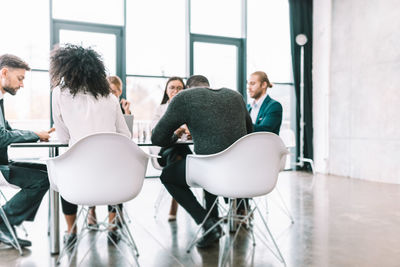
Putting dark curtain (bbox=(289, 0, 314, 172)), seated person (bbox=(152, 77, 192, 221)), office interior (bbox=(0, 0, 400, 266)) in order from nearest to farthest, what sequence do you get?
seated person (bbox=(152, 77, 192, 221)) < office interior (bbox=(0, 0, 400, 266)) < dark curtain (bbox=(289, 0, 314, 172))

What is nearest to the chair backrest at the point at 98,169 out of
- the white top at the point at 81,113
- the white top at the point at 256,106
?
the white top at the point at 81,113

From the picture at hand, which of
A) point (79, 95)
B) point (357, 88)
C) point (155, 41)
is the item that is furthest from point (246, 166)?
point (357, 88)

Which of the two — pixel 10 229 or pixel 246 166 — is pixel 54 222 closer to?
pixel 10 229

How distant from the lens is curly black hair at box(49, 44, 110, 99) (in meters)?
2.20

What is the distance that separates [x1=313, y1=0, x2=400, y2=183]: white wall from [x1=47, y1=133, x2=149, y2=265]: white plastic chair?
4.78 metres

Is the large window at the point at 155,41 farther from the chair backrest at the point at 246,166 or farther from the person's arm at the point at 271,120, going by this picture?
the chair backrest at the point at 246,166

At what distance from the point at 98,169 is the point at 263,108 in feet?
5.94

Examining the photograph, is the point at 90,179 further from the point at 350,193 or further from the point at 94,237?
the point at 350,193

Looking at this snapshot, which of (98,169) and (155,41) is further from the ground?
(155,41)

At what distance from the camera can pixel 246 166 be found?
2.05 m

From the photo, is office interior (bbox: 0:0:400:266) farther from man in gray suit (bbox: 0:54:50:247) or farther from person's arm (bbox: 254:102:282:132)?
person's arm (bbox: 254:102:282:132)

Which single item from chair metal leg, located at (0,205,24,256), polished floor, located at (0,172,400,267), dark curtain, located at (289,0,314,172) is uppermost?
dark curtain, located at (289,0,314,172)

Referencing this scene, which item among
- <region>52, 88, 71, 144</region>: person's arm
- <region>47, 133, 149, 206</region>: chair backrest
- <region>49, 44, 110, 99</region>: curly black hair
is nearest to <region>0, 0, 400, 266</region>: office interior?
<region>52, 88, 71, 144</region>: person's arm

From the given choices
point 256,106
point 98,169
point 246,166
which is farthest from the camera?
point 256,106
